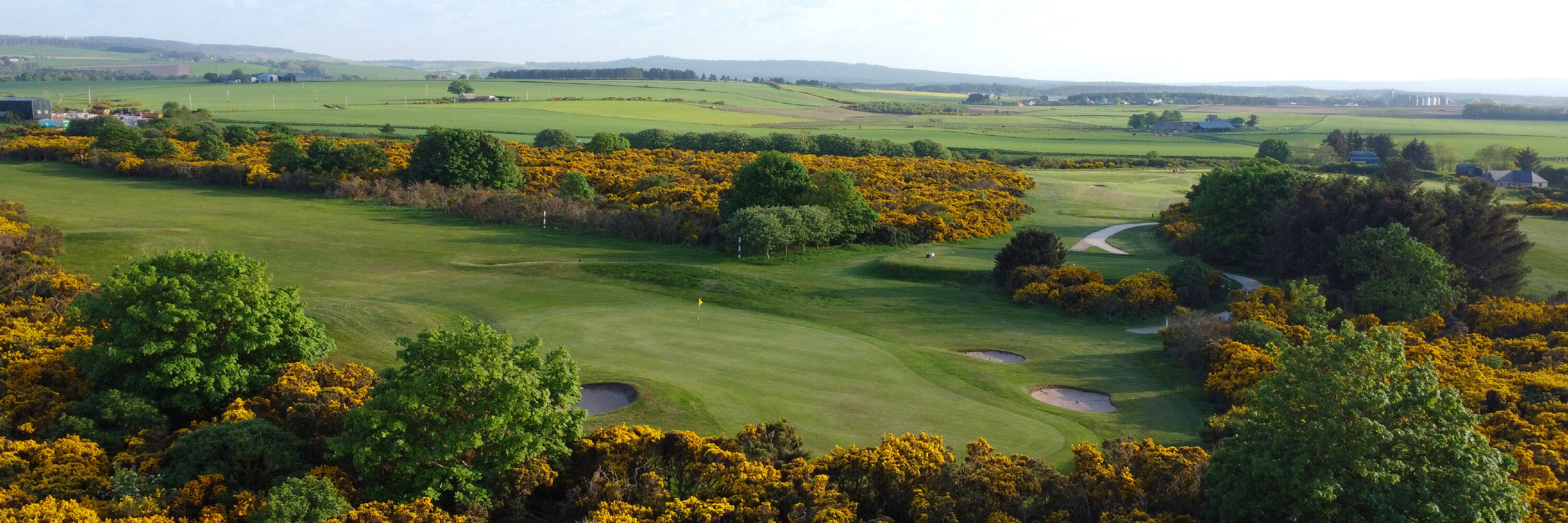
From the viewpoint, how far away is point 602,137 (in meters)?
95.3

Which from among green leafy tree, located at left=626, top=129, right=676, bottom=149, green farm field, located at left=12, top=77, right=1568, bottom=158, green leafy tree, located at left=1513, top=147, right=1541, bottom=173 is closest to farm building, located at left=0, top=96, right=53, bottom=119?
green farm field, located at left=12, top=77, right=1568, bottom=158

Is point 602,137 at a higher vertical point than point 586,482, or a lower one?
higher

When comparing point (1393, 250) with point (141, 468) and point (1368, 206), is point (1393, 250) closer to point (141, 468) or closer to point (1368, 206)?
point (1368, 206)

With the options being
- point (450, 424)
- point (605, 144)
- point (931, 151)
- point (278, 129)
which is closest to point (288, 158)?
point (605, 144)

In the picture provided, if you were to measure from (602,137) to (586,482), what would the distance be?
77883mm

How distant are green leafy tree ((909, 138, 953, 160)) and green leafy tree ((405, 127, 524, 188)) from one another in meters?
47.7

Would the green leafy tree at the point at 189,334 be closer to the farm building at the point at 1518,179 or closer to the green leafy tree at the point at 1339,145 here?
the farm building at the point at 1518,179

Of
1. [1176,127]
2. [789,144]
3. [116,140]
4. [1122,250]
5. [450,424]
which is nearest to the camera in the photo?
[450,424]

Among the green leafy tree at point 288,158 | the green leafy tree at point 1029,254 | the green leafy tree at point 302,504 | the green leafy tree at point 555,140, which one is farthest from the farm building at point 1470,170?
the green leafy tree at point 302,504

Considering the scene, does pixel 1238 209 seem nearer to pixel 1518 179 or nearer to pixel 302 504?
pixel 302 504

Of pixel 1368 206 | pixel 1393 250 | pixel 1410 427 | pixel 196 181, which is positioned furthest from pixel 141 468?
pixel 196 181

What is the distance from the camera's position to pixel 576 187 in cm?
6369

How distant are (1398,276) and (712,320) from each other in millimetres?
25322

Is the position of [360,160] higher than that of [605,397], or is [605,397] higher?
[360,160]
